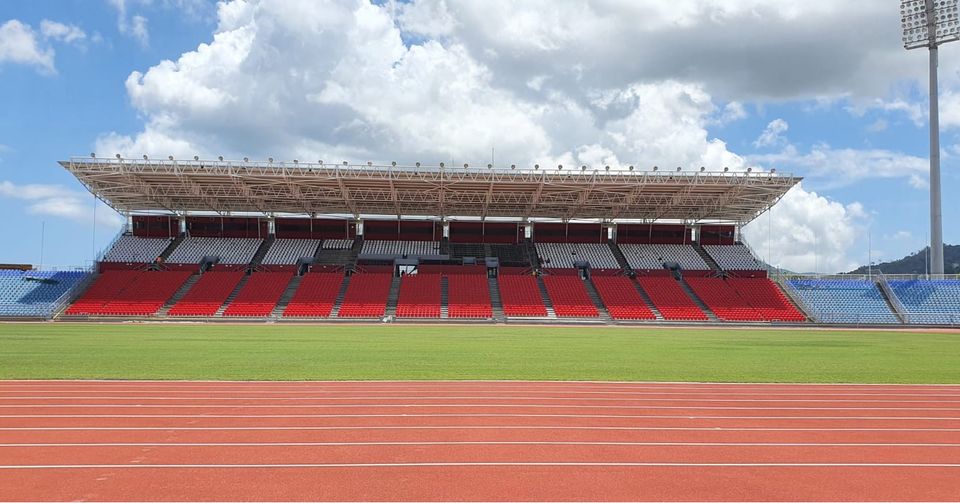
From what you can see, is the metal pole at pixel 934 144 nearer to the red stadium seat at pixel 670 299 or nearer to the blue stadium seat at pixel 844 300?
the blue stadium seat at pixel 844 300

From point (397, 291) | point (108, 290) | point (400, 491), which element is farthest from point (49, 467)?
point (108, 290)

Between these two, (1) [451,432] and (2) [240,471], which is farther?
(1) [451,432]

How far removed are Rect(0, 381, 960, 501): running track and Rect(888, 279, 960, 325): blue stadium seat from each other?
126 ft

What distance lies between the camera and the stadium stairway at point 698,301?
46.2 metres

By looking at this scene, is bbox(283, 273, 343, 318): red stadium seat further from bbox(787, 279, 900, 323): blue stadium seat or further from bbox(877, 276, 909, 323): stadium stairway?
bbox(877, 276, 909, 323): stadium stairway

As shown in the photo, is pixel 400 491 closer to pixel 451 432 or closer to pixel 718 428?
pixel 451 432

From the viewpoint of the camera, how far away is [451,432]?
8.64 metres

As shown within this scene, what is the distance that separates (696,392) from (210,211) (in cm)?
5274

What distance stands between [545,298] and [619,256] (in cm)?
1140

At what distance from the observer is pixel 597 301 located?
48969mm

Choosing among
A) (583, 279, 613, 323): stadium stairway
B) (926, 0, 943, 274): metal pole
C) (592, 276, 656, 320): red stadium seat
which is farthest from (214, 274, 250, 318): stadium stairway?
(926, 0, 943, 274): metal pole

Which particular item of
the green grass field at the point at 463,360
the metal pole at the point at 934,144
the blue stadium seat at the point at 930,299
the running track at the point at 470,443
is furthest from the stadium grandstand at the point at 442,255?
the running track at the point at 470,443

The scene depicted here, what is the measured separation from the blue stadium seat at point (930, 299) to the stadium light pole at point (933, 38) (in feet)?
9.55

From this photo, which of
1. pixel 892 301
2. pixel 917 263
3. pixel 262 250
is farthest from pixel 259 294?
pixel 917 263
